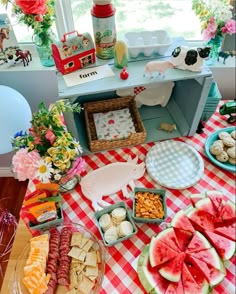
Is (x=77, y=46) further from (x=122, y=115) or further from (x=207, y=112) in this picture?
(x=207, y=112)

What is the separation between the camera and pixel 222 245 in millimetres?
854

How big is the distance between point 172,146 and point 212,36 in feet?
1.63

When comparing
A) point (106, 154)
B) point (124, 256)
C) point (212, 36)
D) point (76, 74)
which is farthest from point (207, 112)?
point (124, 256)

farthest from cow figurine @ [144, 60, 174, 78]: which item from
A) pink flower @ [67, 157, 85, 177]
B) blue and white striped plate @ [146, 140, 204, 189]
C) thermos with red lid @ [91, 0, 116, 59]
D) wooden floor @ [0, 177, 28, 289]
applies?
wooden floor @ [0, 177, 28, 289]

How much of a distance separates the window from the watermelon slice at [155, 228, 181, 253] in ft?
2.78

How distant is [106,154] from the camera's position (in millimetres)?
1178

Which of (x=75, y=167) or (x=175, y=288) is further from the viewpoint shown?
(x=75, y=167)

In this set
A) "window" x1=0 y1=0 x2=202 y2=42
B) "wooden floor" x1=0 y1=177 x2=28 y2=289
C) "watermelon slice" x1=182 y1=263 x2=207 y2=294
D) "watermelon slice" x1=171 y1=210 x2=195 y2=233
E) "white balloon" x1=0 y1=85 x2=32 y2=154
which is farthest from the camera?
"wooden floor" x1=0 y1=177 x2=28 y2=289

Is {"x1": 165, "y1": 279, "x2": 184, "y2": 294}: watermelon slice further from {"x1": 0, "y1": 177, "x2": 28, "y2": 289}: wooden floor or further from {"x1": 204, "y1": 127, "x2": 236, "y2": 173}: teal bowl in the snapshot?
{"x1": 0, "y1": 177, "x2": 28, "y2": 289}: wooden floor

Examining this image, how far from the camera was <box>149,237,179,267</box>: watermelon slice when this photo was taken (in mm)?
833

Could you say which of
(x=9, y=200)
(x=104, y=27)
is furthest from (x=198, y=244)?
(x=9, y=200)

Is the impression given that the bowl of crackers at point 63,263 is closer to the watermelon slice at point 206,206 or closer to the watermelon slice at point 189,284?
the watermelon slice at point 189,284

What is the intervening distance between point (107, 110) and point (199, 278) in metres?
0.78

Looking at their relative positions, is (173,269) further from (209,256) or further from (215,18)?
(215,18)
